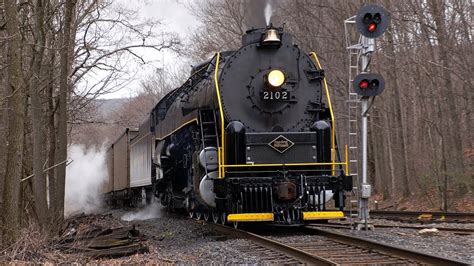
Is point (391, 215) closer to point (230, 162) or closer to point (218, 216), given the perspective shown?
point (218, 216)

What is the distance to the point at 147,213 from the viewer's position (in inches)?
813

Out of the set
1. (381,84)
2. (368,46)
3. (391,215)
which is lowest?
(391,215)

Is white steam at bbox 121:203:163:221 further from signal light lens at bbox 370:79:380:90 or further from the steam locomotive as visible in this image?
signal light lens at bbox 370:79:380:90

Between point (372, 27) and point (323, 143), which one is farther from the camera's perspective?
point (372, 27)

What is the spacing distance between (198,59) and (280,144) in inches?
1089

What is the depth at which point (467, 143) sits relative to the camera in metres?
27.2

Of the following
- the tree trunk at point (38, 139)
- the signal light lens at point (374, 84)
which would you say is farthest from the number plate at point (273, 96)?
the tree trunk at point (38, 139)

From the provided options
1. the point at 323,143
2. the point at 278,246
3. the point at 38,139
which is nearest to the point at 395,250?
the point at 278,246

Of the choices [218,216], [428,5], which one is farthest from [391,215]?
[428,5]

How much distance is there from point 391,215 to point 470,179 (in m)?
5.77

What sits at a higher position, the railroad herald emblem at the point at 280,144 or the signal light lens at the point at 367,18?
the signal light lens at the point at 367,18

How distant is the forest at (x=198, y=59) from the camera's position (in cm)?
1129

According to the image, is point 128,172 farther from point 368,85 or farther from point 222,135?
point 368,85

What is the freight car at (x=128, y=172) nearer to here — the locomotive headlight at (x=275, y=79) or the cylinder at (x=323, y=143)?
the locomotive headlight at (x=275, y=79)
